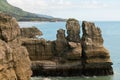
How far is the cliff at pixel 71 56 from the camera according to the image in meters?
62.0

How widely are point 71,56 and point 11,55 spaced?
37.4 metres

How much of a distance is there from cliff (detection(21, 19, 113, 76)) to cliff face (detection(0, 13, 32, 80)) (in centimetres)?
3087

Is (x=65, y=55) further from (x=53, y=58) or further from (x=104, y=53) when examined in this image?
(x=104, y=53)

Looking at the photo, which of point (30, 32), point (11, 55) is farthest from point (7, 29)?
point (30, 32)

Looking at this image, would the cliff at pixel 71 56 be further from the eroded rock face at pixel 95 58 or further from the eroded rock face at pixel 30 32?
the eroded rock face at pixel 30 32

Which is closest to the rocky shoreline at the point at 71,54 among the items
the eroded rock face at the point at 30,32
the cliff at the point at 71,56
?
the cliff at the point at 71,56

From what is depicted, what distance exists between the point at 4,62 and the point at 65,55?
39678mm

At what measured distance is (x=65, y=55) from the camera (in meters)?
63.4

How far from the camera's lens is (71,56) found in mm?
62531

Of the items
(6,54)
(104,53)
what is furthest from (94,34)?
(6,54)

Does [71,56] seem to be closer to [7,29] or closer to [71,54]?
[71,54]

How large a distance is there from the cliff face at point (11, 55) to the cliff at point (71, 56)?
30875 millimetres

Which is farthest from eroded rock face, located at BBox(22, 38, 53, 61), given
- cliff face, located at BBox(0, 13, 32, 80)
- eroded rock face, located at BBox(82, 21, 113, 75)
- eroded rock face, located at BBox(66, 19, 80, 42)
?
cliff face, located at BBox(0, 13, 32, 80)

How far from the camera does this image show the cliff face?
79.8 feet
